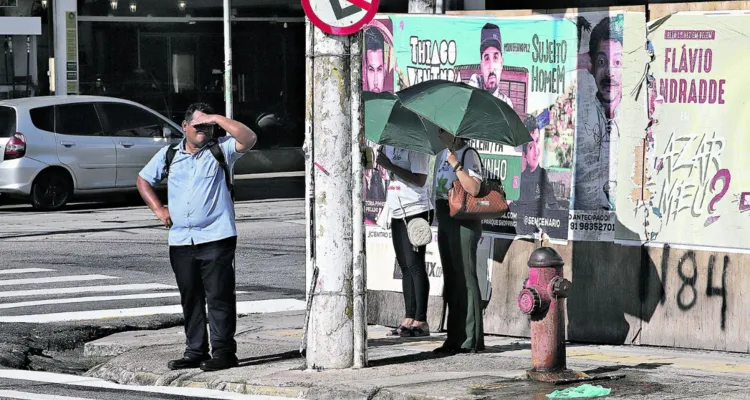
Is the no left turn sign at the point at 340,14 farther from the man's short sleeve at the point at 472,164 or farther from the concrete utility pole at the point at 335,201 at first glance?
the man's short sleeve at the point at 472,164

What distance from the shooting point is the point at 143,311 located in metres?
12.3

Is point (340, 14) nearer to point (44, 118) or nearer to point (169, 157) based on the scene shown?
point (169, 157)

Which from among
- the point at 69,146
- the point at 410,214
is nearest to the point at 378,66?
the point at 410,214

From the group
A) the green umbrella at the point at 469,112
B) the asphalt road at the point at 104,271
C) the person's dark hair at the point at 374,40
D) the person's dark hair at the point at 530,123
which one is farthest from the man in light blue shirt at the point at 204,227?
the person's dark hair at the point at 530,123

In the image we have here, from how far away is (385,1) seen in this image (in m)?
28.9

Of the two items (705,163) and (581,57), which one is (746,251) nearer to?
(705,163)

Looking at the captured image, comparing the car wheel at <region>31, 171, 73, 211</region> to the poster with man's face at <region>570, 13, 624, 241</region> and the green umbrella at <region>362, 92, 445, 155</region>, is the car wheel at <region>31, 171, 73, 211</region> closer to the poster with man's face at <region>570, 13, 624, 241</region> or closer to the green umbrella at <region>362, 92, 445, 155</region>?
the green umbrella at <region>362, 92, 445, 155</region>

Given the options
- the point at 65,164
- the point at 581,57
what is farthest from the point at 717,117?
the point at 65,164

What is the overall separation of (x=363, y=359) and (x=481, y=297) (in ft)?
4.96

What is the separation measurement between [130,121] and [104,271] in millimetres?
7395

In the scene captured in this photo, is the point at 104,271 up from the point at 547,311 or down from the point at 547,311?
down

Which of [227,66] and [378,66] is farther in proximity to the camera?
[227,66]

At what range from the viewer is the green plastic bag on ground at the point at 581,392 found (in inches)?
313

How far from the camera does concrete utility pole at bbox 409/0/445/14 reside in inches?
439
